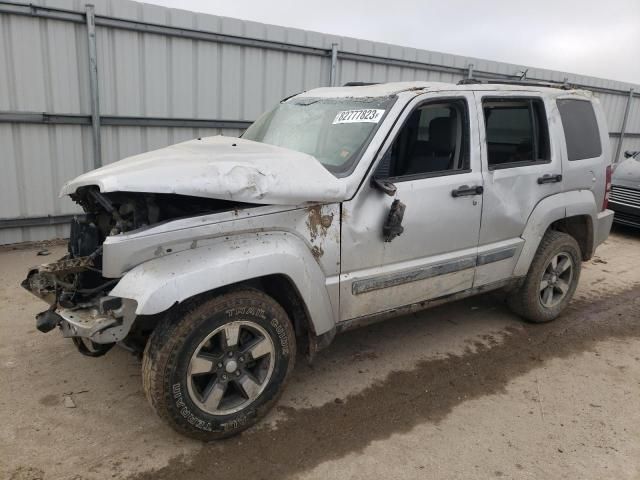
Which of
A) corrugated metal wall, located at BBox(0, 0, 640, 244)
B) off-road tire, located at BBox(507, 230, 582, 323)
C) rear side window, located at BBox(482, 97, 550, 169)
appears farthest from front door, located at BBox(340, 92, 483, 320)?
corrugated metal wall, located at BBox(0, 0, 640, 244)

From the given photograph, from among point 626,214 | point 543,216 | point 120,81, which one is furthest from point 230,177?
point 626,214

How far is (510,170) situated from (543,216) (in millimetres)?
572

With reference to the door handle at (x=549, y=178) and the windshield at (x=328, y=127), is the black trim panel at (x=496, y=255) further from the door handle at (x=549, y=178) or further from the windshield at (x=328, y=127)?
the windshield at (x=328, y=127)

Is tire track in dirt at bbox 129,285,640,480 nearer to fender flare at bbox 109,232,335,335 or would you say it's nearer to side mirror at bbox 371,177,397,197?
fender flare at bbox 109,232,335,335

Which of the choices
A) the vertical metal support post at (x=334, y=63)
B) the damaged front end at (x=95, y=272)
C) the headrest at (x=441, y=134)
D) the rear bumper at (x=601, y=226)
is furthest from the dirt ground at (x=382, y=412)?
the vertical metal support post at (x=334, y=63)

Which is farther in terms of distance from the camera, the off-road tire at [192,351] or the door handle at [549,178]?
the door handle at [549,178]

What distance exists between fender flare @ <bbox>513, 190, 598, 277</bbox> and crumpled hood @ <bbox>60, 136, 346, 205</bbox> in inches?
77.5

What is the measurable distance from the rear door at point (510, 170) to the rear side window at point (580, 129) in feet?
0.69

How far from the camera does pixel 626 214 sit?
8.47 metres

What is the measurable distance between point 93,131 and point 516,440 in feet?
19.2

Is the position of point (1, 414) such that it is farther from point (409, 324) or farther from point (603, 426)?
point (603, 426)

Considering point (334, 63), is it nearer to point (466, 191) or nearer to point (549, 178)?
point (549, 178)

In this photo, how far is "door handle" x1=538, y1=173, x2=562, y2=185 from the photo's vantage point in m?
4.10

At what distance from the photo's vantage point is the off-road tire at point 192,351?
2592 millimetres
